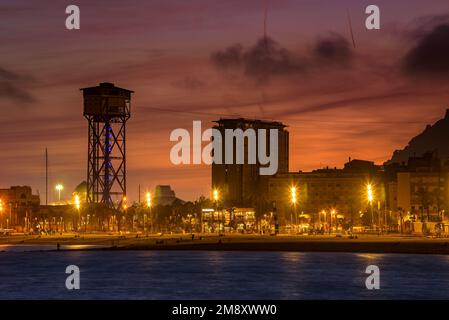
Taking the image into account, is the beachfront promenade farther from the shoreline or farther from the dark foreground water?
the dark foreground water

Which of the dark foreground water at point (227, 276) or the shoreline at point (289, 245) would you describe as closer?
the dark foreground water at point (227, 276)

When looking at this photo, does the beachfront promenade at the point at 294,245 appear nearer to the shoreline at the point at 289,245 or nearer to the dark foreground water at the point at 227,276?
the shoreline at the point at 289,245

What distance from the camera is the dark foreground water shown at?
292ft

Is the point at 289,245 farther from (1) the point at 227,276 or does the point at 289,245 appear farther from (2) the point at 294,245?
(1) the point at 227,276

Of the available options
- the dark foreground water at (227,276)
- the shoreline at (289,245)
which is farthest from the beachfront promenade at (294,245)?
the dark foreground water at (227,276)

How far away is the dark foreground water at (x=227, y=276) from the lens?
89062 millimetres

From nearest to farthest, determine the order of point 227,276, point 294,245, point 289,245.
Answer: point 227,276
point 294,245
point 289,245

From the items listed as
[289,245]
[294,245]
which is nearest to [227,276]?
[294,245]

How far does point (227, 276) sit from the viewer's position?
10750cm
